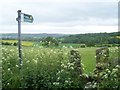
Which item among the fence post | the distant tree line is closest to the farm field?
the fence post

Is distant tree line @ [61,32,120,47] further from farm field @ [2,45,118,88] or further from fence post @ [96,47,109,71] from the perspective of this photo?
fence post @ [96,47,109,71]

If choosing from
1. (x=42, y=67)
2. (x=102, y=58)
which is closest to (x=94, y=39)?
(x=102, y=58)

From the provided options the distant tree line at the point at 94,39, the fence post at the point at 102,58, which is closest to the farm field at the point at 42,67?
the fence post at the point at 102,58

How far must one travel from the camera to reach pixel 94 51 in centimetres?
1005

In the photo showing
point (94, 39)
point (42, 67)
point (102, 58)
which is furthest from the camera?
point (94, 39)

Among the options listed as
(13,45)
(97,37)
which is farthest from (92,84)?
(13,45)

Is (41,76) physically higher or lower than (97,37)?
lower

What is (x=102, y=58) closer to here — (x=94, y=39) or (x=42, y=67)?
(x=94, y=39)

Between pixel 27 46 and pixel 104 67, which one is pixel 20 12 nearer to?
pixel 27 46

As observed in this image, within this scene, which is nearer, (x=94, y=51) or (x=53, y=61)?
(x=53, y=61)

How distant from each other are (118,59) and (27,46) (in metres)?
3.29

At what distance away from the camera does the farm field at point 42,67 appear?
8812 mm

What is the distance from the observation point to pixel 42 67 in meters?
9.01

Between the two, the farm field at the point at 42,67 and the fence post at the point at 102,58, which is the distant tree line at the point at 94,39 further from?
the fence post at the point at 102,58
